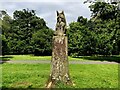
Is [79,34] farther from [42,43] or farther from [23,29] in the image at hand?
[23,29]

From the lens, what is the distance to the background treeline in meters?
29.5

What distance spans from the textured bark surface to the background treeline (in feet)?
59.2

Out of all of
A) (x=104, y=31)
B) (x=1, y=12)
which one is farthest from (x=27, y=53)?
(x=104, y=31)

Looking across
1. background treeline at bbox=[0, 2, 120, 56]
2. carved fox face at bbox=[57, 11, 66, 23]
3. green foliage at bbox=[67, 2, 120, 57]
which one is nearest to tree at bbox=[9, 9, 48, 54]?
background treeline at bbox=[0, 2, 120, 56]

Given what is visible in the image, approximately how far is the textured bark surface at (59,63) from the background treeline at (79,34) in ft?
59.2

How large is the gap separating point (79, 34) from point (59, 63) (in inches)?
1259

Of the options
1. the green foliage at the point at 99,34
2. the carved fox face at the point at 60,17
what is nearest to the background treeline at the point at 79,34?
the green foliage at the point at 99,34

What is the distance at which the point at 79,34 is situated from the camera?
4250cm

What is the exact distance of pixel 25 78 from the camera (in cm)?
1235

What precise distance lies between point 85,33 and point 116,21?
1291cm

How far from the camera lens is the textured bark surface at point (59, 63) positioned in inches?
421

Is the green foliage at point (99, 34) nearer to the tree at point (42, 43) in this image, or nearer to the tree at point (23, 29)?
the tree at point (42, 43)

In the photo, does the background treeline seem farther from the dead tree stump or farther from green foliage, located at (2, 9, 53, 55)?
the dead tree stump

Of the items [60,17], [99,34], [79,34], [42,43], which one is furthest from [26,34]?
[60,17]
